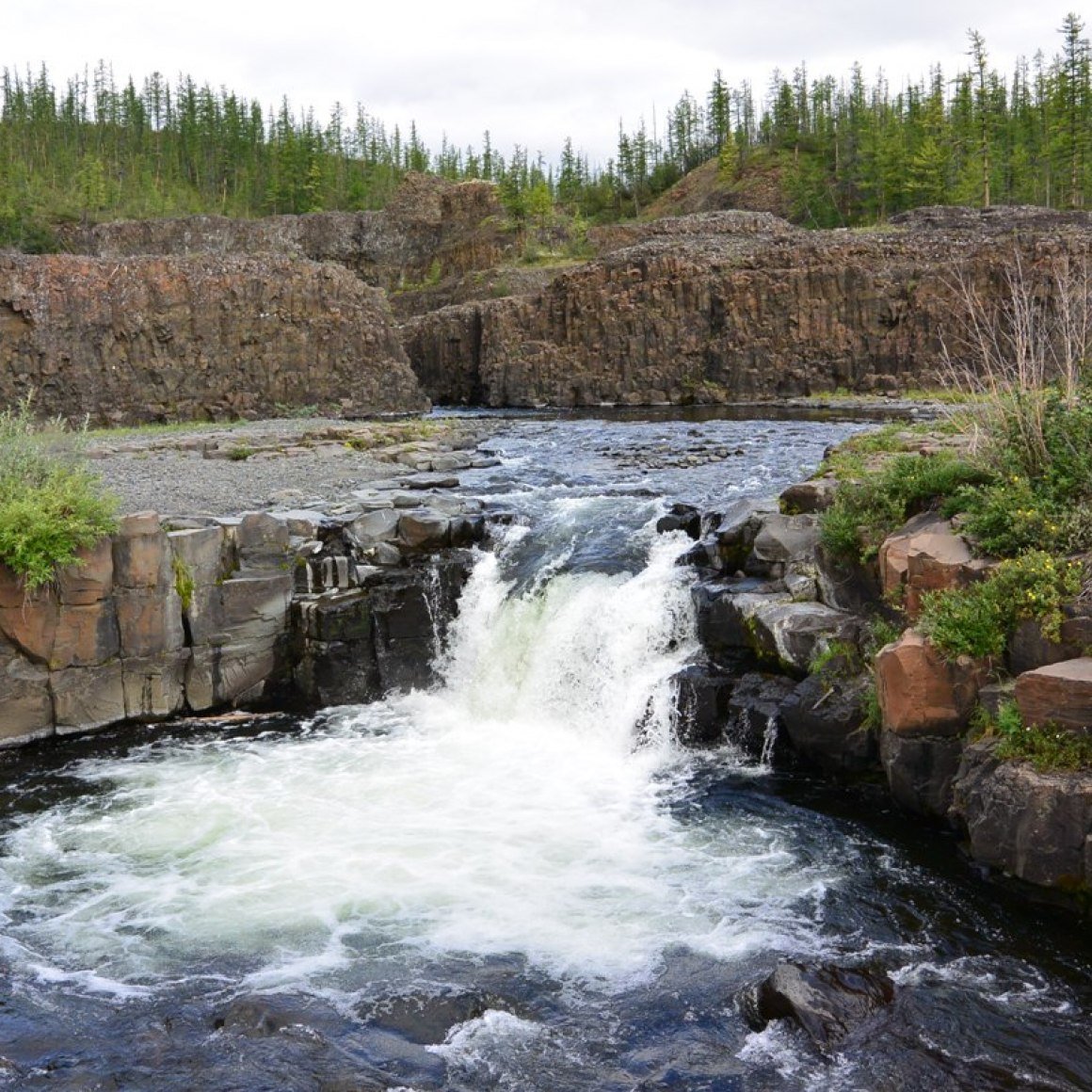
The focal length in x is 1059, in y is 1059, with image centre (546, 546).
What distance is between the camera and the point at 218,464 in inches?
883

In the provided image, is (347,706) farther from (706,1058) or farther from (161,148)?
(161,148)

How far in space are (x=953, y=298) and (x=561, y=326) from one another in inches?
755

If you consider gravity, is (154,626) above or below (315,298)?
below

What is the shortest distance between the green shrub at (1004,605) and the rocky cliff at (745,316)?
37.4 m

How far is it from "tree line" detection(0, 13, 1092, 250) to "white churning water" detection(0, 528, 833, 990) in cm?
6020

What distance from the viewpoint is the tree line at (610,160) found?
68.4 m

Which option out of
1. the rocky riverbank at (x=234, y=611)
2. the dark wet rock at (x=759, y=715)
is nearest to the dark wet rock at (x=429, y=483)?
the rocky riverbank at (x=234, y=611)

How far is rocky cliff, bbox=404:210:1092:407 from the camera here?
4694 cm

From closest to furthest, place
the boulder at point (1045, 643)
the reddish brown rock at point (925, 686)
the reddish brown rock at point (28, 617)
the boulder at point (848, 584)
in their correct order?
the boulder at point (1045, 643) → the reddish brown rock at point (925, 686) → the boulder at point (848, 584) → the reddish brown rock at point (28, 617)

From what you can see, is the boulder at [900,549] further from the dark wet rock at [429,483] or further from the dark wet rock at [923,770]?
the dark wet rock at [429,483]

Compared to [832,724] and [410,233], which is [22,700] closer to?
[832,724]

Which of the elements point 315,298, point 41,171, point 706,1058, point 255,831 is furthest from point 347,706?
point 41,171

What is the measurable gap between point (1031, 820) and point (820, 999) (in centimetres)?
255

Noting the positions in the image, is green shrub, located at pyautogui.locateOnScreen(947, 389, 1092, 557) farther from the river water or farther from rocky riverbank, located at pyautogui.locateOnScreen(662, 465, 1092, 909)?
the river water
